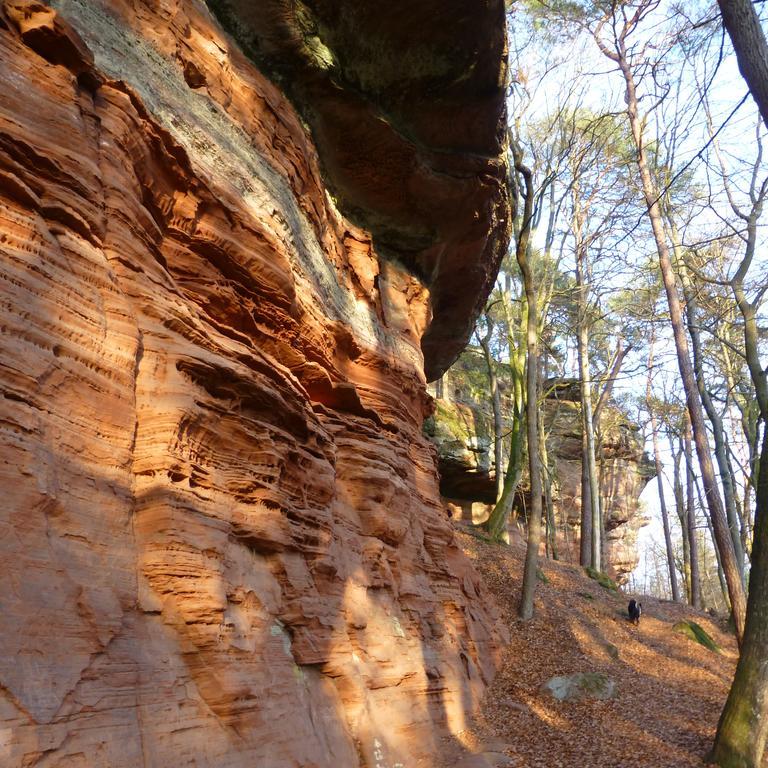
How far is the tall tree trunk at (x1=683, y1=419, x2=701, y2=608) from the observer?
25.7 metres

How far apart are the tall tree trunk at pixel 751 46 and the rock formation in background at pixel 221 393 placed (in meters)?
4.03

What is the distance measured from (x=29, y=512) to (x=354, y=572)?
491 cm

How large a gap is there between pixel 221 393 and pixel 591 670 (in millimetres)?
10531

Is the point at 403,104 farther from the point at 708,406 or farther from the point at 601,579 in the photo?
the point at 601,579

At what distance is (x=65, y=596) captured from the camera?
3623 millimetres

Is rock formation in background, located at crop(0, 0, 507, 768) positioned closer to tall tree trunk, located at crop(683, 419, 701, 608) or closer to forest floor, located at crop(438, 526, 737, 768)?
forest floor, located at crop(438, 526, 737, 768)

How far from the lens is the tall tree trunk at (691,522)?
84.2 ft

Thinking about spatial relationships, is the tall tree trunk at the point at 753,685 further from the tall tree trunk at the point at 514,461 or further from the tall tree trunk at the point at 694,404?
the tall tree trunk at the point at 514,461

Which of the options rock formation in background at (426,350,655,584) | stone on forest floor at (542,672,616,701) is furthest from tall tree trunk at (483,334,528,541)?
stone on forest floor at (542,672,616,701)

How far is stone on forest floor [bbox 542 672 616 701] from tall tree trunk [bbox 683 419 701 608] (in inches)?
659

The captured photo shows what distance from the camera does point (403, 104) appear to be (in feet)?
36.6

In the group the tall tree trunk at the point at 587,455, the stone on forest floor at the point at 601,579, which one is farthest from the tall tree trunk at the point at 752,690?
the tall tree trunk at the point at 587,455

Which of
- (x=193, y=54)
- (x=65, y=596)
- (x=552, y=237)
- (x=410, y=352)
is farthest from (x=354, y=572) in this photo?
(x=552, y=237)

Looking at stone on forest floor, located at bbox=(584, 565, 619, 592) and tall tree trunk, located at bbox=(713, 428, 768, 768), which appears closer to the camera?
tall tree trunk, located at bbox=(713, 428, 768, 768)
